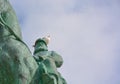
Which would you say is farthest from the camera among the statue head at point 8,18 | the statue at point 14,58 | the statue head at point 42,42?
the statue head at point 42,42

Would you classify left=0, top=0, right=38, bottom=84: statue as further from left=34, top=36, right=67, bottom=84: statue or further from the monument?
left=34, top=36, right=67, bottom=84: statue

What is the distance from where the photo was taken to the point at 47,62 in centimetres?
886

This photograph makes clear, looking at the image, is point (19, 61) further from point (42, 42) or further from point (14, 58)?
point (42, 42)

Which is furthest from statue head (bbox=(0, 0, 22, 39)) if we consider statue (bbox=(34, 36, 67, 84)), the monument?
statue (bbox=(34, 36, 67, 84))

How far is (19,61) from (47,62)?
0.46 m

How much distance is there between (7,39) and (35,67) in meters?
0.58

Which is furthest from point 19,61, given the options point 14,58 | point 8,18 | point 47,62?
point 8,18

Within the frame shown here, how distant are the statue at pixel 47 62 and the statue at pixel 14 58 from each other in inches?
5.1

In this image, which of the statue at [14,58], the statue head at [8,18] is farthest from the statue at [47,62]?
the statue head at [8,18]

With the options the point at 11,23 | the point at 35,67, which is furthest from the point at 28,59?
the point at 11,23

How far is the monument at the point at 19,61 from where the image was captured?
8.48m

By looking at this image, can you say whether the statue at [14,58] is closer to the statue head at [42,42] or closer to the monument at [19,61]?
the monument at [19,61]

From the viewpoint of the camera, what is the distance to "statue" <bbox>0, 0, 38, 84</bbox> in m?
8.47

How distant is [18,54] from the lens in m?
8.64
